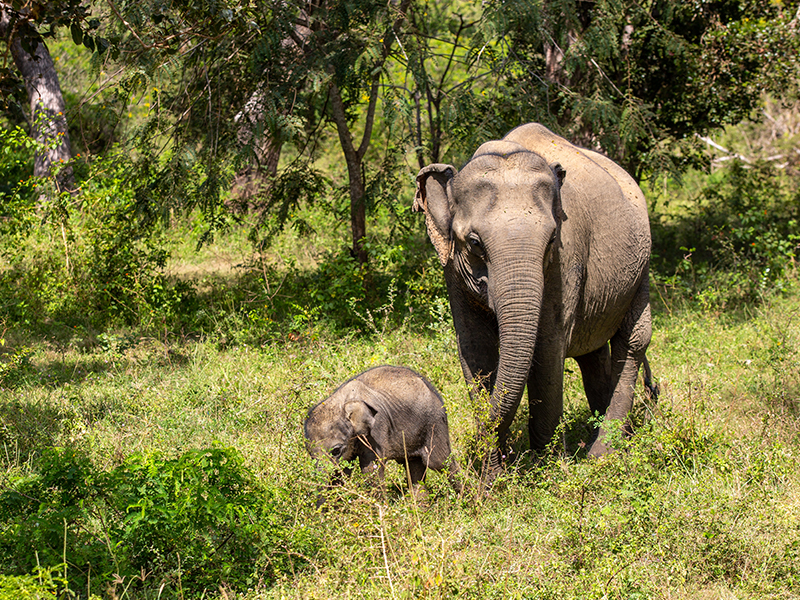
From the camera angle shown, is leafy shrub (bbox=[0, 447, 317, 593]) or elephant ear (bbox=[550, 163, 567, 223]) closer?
leafy shrub (bbox=[0, 447, 317, 593])

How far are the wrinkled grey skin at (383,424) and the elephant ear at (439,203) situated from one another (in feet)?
3.07

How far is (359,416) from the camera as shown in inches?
209

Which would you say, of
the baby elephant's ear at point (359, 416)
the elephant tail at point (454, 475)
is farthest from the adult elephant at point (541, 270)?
Answer: the baby elephant's ear at point (359, 416)

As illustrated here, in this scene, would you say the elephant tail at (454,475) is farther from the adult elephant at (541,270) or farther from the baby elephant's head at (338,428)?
the baby elephant's head at (338,428)

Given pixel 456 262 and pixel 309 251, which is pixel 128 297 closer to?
pixel 309 251

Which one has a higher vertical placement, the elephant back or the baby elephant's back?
the elephant back

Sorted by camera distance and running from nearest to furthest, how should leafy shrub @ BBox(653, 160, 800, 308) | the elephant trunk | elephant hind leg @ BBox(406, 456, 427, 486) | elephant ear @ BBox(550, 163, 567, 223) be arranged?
the elephant trunk, elephant ear @ BBox(550, 163, 567, 223), elephant hind leg @ BBox(406, 456, 427, 486), leafy shrub @ BBox(653, 160, 800, 308)

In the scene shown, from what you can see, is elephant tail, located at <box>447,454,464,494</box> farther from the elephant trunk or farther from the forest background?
the elephant trunk

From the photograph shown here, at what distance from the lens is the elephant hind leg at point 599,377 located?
6.77 metres

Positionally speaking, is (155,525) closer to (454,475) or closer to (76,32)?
(454,475)

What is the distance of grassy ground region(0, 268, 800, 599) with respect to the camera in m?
4.36

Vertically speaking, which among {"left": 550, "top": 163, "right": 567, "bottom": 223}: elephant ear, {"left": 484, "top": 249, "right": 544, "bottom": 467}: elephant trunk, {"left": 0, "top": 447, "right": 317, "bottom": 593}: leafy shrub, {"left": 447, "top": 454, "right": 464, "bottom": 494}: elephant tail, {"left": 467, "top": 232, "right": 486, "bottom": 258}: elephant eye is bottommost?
{"left": 447, "top": 454, "right": 464, "bottom": 494}: elephant tail

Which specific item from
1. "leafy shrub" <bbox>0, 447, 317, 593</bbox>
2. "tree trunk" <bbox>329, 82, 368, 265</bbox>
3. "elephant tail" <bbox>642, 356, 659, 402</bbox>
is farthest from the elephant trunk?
"tree trunk" <bbox>329, 82, 368, 265</bbox>

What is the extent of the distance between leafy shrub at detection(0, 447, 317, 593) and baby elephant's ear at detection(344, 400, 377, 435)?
800 millimetres
